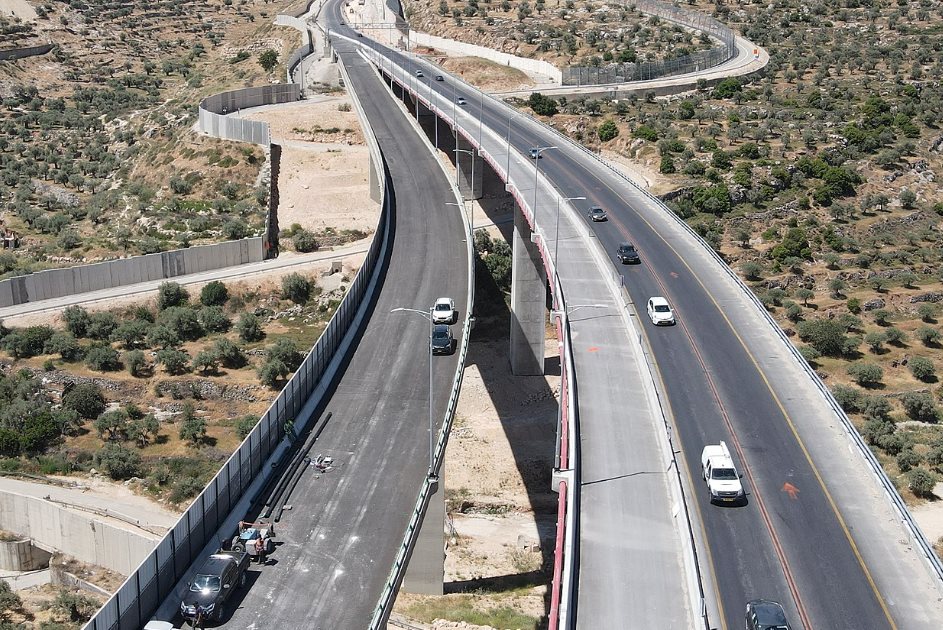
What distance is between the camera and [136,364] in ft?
227

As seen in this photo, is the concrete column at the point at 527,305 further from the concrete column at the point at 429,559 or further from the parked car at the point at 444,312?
the concrete column at the point at 429,559

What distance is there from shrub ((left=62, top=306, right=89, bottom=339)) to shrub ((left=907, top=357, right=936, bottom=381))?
5684 cm

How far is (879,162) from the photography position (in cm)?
10869

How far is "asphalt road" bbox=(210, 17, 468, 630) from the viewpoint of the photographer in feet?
119

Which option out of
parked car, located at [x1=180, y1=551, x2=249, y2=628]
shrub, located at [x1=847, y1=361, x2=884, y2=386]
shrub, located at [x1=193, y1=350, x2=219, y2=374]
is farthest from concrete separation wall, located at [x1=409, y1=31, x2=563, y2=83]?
parked car, located at [x1=180, y1=551, x2=249, y2=628]

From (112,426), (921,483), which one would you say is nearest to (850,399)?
(921,483)

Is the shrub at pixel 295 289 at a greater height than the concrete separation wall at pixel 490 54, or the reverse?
the concrete separation wall at pixel 490 54

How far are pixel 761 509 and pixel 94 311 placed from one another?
174 feet

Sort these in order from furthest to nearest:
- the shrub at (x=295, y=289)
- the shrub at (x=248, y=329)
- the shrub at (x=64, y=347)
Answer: the shrub at (x=295, y=289) → the shrub at (x=248, y=329) → the shrub at (x=64, y=347)

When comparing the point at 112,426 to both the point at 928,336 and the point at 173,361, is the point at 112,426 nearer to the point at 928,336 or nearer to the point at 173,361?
the point at 173,361

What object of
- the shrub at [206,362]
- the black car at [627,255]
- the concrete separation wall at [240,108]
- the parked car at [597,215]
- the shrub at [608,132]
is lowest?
the shrub at [206,362]

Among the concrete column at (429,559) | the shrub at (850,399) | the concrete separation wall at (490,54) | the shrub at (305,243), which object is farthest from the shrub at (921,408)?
the concrete separation wall at (490,54)

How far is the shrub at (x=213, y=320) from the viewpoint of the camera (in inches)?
3000

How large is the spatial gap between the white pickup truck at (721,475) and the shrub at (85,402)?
3918cm
